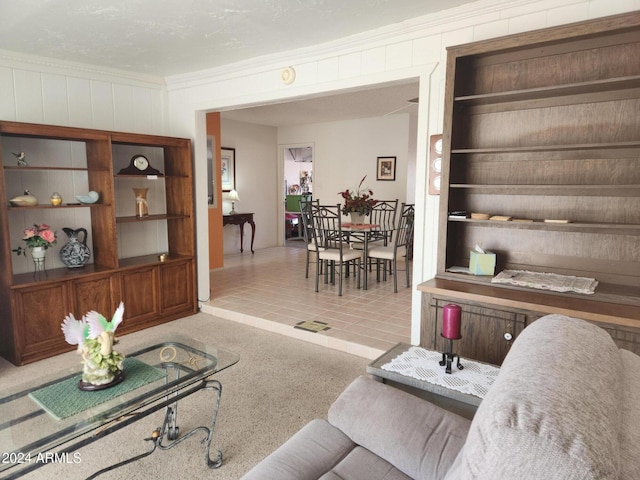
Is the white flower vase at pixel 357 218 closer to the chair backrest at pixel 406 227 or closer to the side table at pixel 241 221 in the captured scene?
the chair backrest at pixel 406 227

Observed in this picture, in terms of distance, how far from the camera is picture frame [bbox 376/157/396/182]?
7418mm

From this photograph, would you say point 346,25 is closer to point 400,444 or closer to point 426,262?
point 426,262

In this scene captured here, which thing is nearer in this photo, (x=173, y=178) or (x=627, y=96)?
(x=627, y=96)

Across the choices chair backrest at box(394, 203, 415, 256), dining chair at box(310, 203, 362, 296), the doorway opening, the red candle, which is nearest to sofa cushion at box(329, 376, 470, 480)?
the red candle

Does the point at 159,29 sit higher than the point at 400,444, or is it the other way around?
the point at 159,29

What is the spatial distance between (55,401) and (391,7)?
2.83 metres

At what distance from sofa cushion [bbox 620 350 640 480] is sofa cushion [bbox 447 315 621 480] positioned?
0.03m

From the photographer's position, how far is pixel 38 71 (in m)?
3.66

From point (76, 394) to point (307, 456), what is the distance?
3.55ft

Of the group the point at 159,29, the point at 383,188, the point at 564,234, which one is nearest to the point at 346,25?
the point at 159,29

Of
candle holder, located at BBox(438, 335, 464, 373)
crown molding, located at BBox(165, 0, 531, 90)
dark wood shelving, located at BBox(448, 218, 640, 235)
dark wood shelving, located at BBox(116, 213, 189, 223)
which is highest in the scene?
crown molding, located at BBox(165, 0, 531, 90)

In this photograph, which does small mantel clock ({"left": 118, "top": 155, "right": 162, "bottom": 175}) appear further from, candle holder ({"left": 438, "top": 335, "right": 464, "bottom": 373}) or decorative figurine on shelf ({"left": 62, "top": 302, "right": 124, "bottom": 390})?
candle holder ({"left": 438, "top": 335, "right": 464, "bottom": 373})

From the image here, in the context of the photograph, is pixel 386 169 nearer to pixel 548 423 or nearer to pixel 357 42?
pixel 357 42

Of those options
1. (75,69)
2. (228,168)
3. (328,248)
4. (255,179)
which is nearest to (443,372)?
(328,248)
